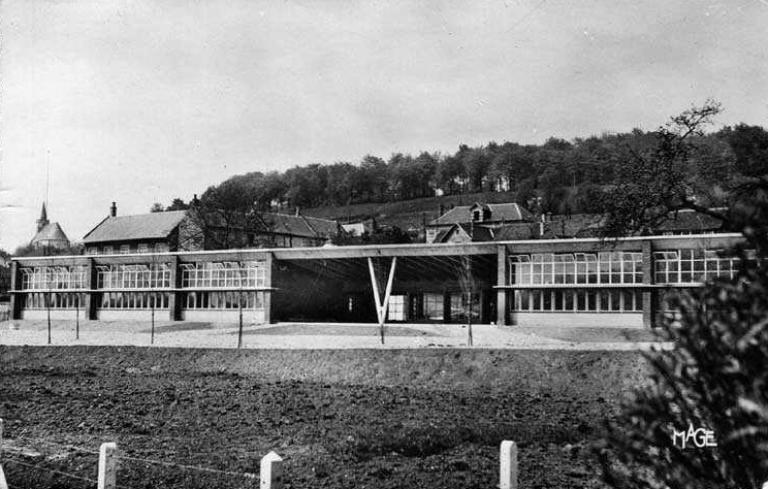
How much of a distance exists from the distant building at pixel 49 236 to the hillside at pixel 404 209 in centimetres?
4648

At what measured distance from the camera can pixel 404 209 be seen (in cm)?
13425

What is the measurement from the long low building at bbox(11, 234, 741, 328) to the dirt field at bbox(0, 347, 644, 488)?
1075 centimetres

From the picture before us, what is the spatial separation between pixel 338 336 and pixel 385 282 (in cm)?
902

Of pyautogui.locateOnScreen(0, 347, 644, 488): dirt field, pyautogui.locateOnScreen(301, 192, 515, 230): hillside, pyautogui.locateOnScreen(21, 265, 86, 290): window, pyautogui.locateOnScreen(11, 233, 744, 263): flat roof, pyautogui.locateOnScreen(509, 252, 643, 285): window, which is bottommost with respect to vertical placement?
pyautogui.locateOnScreen(0, 347, 644, 488): dirt field

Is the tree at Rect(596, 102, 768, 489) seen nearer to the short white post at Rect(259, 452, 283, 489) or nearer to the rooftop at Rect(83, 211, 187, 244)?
the short white post at Rect(259, 452, 283, 489)

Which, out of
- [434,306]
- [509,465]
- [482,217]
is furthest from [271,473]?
[482,217]

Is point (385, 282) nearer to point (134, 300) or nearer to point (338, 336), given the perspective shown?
point (338, 336)

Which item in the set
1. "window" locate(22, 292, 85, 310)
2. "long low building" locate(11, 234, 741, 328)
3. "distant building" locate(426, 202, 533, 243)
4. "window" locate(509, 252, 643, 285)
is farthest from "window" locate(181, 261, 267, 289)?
"distant building" locate(426, 202, 533, 243)

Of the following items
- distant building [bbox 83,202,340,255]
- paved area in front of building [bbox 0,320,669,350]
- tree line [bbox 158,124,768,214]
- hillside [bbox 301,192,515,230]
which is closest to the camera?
paved area in front of building [bbox 0,320,669,350]

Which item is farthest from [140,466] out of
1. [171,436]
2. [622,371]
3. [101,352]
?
[101,352]

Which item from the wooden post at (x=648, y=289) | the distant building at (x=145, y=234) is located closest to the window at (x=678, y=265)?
the wooden post at (x=648, y=289)

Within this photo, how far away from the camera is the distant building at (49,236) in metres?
108

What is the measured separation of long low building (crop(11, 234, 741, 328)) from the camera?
3897 cm

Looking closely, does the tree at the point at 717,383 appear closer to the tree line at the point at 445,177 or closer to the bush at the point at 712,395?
the bush at the point at 712,395
